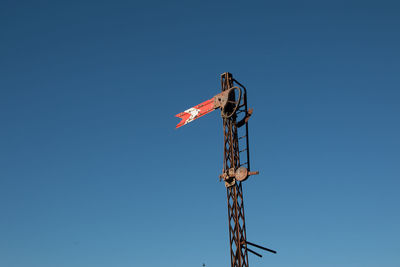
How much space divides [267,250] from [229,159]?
15.4 feet

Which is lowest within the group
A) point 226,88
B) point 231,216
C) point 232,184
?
point 231,216

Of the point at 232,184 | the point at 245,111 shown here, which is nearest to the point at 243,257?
the point at 232,184

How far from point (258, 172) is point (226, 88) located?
520cm

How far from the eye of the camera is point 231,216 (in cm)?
1931

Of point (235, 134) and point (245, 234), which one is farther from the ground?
point (235, 134)

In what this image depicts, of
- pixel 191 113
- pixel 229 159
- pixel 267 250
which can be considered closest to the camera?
pixel 267 250

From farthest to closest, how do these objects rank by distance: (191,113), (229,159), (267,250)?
1. (191,113)
2. (229,159)
3. (267,250)

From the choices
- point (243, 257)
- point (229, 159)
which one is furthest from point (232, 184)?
point (243, 257)

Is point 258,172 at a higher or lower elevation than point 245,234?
higher

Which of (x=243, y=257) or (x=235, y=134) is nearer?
(x=243, y=257)

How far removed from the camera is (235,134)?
68.0 ft

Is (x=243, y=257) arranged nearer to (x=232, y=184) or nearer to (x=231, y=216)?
(x=231, y=216)

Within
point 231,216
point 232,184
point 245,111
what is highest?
point 245,111

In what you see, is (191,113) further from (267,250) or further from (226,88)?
(267,250)
